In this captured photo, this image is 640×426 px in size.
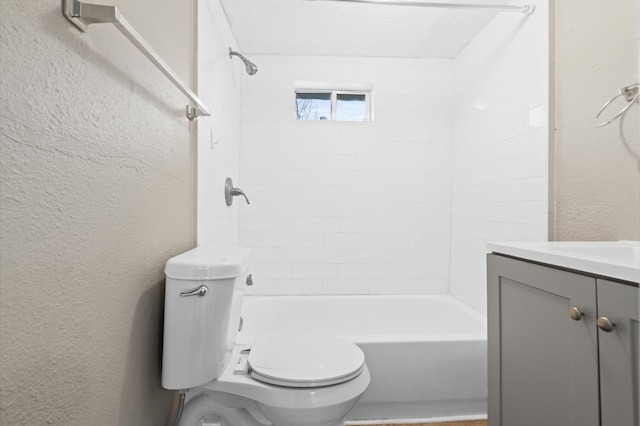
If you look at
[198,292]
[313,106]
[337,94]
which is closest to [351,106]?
[337,94]

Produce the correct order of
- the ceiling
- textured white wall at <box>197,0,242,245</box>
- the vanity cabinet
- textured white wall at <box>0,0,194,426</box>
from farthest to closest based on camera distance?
the ceiling → textured white wall at <box>197,0,242,245</box> → the vanity cabinet → textured white wall at <box>0,0,194,426</box>

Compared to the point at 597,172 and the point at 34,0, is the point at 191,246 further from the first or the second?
the point at 597,172

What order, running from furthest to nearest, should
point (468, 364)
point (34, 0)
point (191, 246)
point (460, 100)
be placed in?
point (460, 100), point (468, 364), point (191, 246), point (34, 0)

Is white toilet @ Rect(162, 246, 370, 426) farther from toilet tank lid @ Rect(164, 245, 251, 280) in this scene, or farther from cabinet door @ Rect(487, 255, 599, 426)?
cabinet door @ Rect(487, 255, 599, 426)

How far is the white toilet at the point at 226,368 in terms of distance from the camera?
1076 millimetres

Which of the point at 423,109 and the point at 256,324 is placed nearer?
the point at 256,324

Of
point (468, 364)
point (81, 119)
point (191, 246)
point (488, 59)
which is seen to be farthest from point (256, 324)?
point (488, 59)

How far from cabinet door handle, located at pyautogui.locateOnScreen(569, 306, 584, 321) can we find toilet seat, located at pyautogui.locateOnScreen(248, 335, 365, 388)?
2.30 feet

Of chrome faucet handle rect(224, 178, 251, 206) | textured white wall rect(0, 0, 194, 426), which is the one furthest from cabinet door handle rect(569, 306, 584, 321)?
chrome faucet handle rect(224, 178, 251, 206)

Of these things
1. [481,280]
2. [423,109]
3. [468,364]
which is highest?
[423,109]

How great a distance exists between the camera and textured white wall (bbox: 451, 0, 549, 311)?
171cm

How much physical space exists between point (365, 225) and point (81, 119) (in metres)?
2.13

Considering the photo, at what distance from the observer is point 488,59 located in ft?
7.20

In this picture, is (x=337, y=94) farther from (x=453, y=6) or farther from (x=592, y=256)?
(x=592, y=256)
